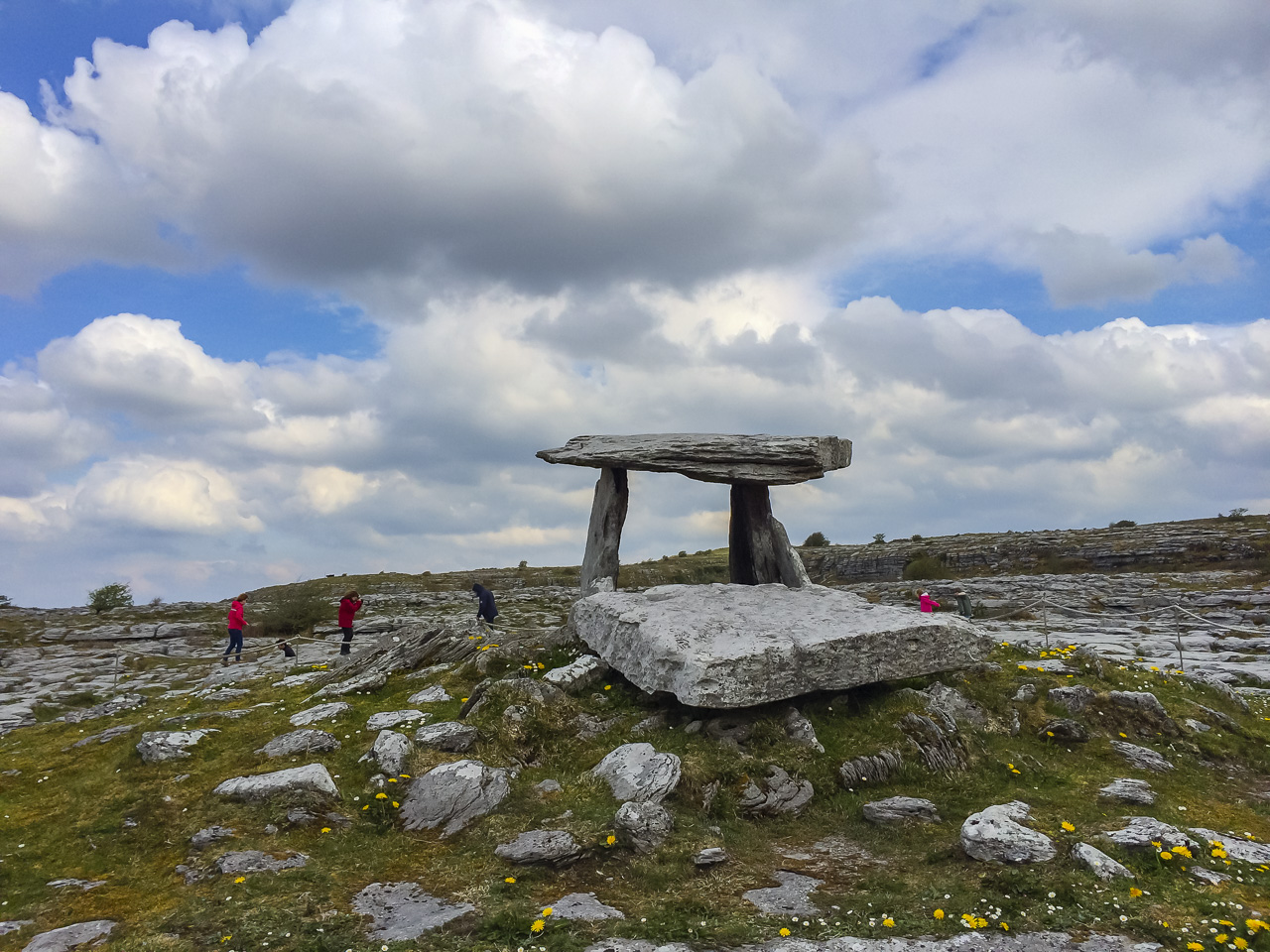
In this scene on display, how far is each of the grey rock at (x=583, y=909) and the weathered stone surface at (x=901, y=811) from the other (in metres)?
3.97

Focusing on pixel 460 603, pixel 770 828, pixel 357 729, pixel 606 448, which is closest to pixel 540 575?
pixel 460 603

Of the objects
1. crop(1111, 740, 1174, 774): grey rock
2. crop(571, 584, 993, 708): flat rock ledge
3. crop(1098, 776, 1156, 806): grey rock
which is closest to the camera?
crop(1098, 776, 1156, 806): grey rock

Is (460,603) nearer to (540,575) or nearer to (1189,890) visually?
(540,575)

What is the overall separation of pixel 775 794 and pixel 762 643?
2400 mm

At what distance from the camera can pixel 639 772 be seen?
424 inches

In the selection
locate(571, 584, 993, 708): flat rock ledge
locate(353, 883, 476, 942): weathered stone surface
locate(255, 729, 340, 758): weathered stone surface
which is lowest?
locate(353, 883, 476, 942): weathered stone surface

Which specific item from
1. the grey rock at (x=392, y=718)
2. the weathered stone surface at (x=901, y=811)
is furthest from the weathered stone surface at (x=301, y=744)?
the weathered stone surface at (x=901, y=811)

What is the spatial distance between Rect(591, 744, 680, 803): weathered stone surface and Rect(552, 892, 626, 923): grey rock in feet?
7.13

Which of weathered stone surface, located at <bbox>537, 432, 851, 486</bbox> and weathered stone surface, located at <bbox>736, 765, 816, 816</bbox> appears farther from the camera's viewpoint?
weathered stone surface, located at <bbox>537, 432, 851, 486</bbox>

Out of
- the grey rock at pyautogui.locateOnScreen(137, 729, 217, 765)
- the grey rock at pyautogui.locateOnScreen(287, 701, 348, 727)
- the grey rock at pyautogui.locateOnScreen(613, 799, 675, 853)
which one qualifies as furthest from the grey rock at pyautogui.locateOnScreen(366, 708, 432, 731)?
the grey rock at pyautogui.locateOnScreen(613, 799, 675, 853)

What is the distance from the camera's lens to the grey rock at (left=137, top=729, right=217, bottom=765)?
12453 millimetres

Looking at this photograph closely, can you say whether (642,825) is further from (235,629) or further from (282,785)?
(235,629)

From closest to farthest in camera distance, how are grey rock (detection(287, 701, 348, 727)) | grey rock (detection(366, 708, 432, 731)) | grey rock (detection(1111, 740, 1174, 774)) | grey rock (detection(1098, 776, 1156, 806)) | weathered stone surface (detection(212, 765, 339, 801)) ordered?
1. grey rock (detection(1098, 776, 1156, 806))
2. weathered stone surface (detection(212, 765, 339, 801))
3. grey rock (detection(1111, 740, 1174, 774))
4. grey rock (detection(366, 708, 432, 731))
5. grey rock (detection(287, 701, 348, 727))

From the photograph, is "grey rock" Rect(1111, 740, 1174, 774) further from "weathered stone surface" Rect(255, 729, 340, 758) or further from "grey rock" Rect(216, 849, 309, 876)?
"weathered stone surface" Rect(255, 729, 340, 758)
